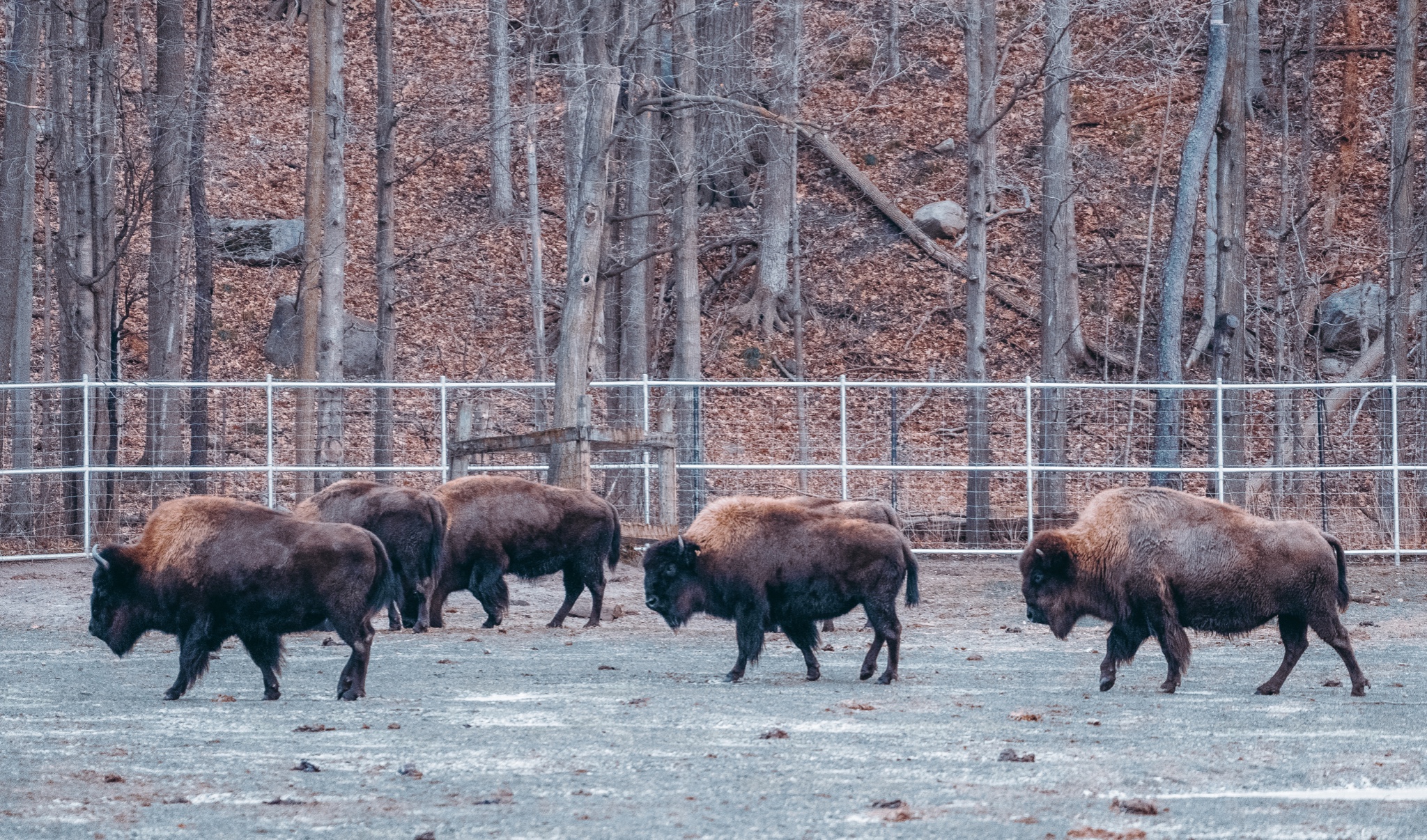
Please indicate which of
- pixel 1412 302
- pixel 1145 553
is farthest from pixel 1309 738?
pixel 1412 302

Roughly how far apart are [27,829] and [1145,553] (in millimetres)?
6592

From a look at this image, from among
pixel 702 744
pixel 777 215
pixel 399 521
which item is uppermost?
pixel 777 215

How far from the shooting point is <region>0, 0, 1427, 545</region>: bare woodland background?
20.5m

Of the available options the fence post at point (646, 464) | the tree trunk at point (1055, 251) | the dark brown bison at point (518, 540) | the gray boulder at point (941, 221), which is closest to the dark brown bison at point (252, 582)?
the dark brown bison at point (518, 540)

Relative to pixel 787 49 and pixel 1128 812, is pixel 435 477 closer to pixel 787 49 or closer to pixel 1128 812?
pixel 787 49

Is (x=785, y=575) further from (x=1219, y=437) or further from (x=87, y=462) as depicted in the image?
(x=87, y=462)

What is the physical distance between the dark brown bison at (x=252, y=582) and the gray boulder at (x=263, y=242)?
2089cm

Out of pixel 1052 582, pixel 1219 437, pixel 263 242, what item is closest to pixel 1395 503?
pixel 1219 437

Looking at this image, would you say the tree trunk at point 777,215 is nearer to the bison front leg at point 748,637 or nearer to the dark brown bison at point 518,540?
the dark brown bison at point 518,540

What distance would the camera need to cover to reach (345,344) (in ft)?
90.0

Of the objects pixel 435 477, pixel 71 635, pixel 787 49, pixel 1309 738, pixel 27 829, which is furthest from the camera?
pixel 787 49

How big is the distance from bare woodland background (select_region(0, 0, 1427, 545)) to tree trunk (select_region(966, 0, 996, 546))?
0.23ft

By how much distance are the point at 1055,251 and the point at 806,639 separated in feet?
44.4

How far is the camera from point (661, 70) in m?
30.5
